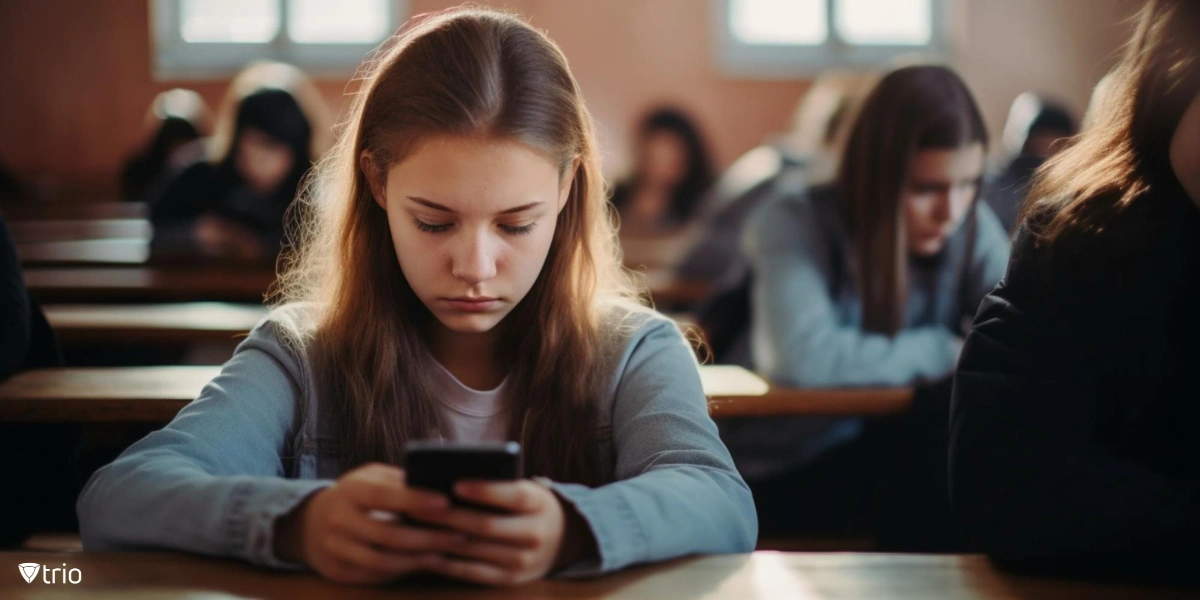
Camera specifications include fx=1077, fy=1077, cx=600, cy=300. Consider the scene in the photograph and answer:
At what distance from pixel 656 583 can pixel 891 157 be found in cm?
161

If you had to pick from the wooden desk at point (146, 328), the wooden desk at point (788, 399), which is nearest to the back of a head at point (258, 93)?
the wooden desk at point (146, 328)

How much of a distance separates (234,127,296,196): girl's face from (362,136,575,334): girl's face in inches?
136

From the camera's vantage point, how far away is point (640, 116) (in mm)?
8477

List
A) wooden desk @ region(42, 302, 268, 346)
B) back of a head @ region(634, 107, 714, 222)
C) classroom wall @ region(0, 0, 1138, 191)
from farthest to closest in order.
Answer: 1. classroom wall @ region(0, 0, 1138, 191)
2. back of a head @ region(634, 107, 714, 222)
3. wooden desk @ region(42, 302, 268, 346)

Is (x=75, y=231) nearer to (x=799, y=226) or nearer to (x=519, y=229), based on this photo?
(x=799, y=226)

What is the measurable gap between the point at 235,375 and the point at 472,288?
295mm

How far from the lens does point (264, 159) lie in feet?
14.9

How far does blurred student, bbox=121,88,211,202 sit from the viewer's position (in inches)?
266

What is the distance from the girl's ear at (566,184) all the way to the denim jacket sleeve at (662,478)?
0.62 feet

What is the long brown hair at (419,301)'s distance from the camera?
4.17 ft

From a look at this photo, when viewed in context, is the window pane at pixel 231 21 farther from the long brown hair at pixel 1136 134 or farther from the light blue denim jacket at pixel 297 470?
the long brown hair at pixel 1136 134

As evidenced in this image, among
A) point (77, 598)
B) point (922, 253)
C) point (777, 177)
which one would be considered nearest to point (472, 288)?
point (77, 598)

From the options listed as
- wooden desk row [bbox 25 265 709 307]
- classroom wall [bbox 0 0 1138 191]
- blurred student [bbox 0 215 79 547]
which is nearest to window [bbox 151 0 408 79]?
classroom wall [bbox 0 0 1138 191]

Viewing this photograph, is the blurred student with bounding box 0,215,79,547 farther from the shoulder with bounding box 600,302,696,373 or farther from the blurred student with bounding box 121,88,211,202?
the blurred student with bounding box 121,88,211,202
